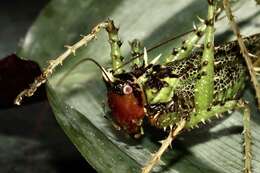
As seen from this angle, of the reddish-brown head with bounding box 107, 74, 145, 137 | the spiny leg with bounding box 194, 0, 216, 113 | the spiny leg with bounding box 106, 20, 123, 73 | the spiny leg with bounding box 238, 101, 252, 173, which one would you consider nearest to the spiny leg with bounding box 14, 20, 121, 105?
the spiny leg with bounding box 106, 20, 123, 73

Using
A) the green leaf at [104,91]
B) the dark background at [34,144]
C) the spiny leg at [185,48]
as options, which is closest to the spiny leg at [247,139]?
the green leaf at [104,91]

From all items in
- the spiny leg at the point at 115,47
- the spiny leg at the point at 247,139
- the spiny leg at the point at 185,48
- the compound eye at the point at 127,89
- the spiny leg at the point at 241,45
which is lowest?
the spiny leg at the point at 247,139

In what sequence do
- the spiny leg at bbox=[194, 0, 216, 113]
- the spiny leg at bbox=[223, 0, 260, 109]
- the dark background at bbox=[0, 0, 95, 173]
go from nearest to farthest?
the spiny leg at bbox=[223, 0, 260, 109] < the spiny leg at bbox=[194, 0, 216, 113] < the dark background at bbox=[0, 0, 95, 173]

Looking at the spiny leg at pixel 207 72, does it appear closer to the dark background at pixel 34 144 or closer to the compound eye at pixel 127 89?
the compound eye at pixel 127 89

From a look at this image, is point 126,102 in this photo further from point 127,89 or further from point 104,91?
point 104,91

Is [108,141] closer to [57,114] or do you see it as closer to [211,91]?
[57,114]

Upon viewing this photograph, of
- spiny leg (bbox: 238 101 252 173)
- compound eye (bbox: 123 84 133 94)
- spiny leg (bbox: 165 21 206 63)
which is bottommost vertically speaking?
spiny leg (bbox: 238 101 252 173)

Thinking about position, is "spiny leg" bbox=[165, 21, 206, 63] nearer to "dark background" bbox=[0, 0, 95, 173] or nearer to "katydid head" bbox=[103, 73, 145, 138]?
"katydid head" bbox=[103, 73, 145, 138]

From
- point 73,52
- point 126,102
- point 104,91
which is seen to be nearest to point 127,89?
point 126,102

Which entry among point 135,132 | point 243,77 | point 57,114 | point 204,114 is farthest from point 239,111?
point 57,114
